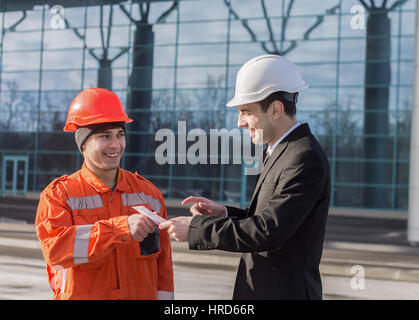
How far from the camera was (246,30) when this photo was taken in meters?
29.7

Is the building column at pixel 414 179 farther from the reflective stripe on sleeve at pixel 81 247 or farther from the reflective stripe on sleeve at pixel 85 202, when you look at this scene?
the reflective stripe on sleeve at pixel 81 247

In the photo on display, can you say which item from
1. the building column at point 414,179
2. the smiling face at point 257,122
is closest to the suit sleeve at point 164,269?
the smiling face at point 257,122

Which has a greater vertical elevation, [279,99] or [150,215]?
[279,99]

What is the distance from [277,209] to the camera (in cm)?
245

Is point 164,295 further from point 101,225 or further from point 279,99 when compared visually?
point 279,99

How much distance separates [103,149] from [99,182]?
0.56 ft

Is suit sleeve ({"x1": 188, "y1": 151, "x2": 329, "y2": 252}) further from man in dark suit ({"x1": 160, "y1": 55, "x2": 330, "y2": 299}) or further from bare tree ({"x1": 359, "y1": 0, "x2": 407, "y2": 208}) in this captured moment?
bare tree ({"x1": 359, "y1": 0, "x2": 407, "y2": 208})

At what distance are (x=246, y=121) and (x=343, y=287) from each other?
22.5 ft

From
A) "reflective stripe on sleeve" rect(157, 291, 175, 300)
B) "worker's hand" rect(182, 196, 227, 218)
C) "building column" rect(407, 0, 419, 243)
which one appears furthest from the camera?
"building column" rect(407, 0, 419, 243)

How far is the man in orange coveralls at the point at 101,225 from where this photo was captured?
107 inches

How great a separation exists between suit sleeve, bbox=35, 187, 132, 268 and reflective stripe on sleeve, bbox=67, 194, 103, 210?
0.08 m

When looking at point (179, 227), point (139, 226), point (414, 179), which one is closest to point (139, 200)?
point (139, 226)

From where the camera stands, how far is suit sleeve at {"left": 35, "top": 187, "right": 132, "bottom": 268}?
2.71 meters

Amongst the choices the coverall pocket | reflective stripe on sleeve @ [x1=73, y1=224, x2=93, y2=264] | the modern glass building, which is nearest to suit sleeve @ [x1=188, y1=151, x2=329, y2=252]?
the coverall pocket
